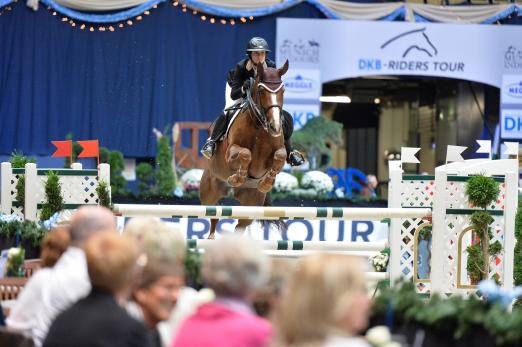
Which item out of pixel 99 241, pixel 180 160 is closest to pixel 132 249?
pixel 99 241

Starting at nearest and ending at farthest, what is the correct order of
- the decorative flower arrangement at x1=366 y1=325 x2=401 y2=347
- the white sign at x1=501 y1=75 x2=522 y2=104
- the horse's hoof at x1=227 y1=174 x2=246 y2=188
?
the decorative flower arrangement at x1=366 y1=325 x2=401 y2=347 → the horse's hoof at x1=227 y1=174 x2=246 y2=188 → the white sign at x1=501 y1=75 x2=522 y2=104

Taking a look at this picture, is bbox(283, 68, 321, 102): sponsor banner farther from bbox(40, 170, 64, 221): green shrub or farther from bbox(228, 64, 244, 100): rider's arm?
bbox(40, 170, 64, 221): green shrub

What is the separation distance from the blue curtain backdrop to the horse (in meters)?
8.41

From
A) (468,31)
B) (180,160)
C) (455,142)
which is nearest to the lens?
(180,160)

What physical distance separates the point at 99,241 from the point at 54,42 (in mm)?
15553

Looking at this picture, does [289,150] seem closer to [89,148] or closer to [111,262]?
[89,148]

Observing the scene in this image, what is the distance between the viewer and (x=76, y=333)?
3143 millimetres

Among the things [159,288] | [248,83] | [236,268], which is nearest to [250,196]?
[248,83]

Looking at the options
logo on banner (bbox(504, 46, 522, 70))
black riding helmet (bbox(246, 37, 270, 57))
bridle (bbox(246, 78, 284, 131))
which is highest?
logo on banner (bbox(504, 46, 522, 70))

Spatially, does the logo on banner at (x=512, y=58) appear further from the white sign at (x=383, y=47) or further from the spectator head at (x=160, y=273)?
the spectator head at (x=160, y=273)

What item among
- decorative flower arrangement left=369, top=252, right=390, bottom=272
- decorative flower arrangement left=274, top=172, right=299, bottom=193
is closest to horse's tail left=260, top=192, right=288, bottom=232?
decorative flower arrangement left=369, top=252, right=390, bottom=272

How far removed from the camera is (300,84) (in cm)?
1788

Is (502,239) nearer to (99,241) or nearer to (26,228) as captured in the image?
(26,228)

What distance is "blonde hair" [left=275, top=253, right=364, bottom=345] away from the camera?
276cm
